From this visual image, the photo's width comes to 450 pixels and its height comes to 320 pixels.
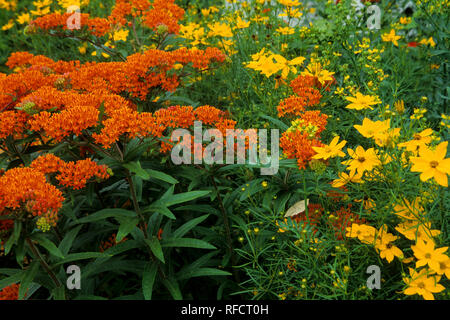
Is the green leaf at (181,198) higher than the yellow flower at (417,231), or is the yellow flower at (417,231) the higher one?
the green leaf at (181,198)

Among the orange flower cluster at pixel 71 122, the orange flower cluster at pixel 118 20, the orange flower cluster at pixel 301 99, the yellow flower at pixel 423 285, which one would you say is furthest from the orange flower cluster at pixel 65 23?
the yellow flower at pixel 423 285

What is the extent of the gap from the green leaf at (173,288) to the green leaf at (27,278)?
0.53 metres

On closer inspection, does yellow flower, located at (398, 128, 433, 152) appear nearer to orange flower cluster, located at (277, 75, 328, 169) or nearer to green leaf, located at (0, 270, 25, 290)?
orange flower cluster, located at (277, 75, 328, 169)

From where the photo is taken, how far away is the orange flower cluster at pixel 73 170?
1561 millimetres

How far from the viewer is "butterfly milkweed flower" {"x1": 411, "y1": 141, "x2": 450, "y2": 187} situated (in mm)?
1318

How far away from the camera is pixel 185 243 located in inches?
65.2

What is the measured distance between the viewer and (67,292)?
171 centimetres

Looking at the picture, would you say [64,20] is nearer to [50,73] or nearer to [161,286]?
[50,73]

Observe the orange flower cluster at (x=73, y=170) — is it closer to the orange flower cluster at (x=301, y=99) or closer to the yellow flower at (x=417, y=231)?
the orange flower cluster at (x=301, y=99)

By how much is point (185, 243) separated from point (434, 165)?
99 cm

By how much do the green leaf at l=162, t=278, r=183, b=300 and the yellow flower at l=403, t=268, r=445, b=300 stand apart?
0.89 m

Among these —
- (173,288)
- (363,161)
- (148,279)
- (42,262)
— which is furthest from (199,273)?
(363,161)

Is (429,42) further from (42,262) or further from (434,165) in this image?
(42,262)
